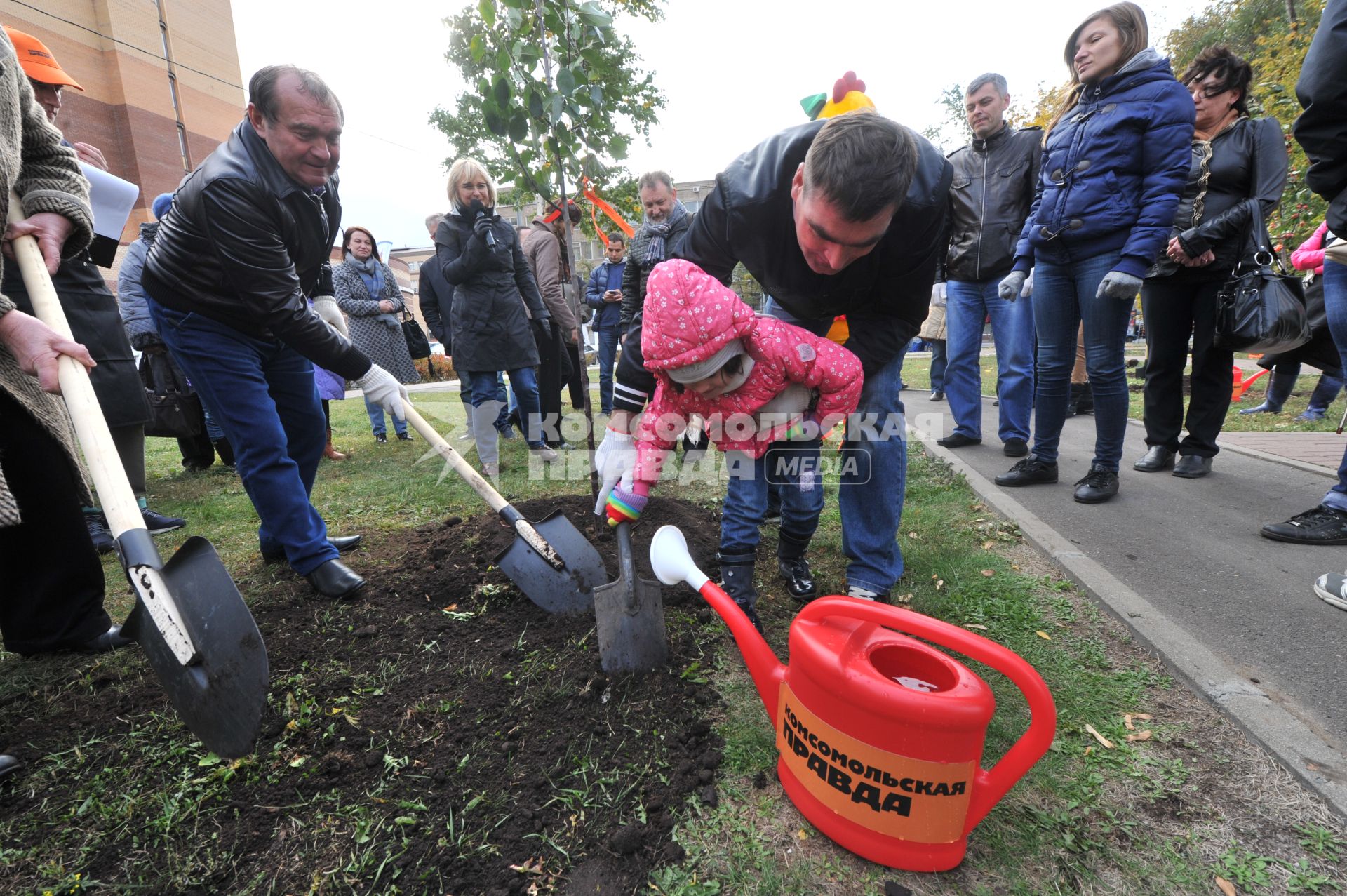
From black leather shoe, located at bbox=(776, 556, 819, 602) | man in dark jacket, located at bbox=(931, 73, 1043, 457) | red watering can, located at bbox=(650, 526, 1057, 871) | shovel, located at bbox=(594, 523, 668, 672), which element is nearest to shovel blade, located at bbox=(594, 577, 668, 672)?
shovel, located at bbox=(594, 523, 668, 672)

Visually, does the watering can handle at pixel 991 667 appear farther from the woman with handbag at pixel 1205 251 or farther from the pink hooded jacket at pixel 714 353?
the woman with handbag at pixel 1205 251

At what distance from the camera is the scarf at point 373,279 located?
5.98 m

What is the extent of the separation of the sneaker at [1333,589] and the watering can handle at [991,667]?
186 cm

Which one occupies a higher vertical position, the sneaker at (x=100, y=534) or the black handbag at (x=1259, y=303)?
the black handbag at (x=1259, y=303)

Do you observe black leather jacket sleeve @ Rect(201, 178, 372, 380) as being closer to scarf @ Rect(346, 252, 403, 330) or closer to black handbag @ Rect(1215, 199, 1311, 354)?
scarf @ Rect(346, 252, 403, 330)

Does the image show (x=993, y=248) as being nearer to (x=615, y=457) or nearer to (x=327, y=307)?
(x=615, y=457)

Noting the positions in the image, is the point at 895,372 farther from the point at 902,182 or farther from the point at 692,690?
the point at 692,690

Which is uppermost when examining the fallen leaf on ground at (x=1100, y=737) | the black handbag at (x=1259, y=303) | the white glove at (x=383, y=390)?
the black handbag at (x=1259, y=303)

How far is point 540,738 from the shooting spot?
1667 mm

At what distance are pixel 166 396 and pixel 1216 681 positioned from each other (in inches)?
235

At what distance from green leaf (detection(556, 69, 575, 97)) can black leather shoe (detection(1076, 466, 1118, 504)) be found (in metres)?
3.31

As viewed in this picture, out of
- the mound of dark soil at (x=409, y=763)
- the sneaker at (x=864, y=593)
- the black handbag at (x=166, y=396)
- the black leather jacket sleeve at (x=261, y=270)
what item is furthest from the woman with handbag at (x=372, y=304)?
the sneaker at (x=864, y=593)

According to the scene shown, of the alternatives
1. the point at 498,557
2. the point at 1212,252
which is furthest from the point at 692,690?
the point at 1212,252

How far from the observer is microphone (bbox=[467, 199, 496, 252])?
4148 mm
